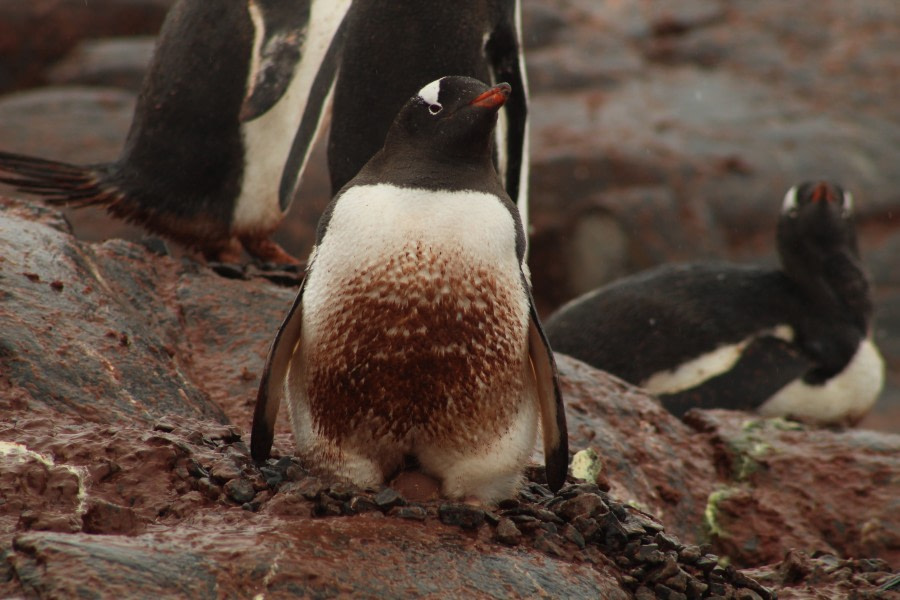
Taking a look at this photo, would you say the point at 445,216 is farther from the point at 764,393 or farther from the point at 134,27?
the point at 134,27

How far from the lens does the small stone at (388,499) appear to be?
8.63ft

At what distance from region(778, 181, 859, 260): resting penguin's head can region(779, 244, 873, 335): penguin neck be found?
0.5 inches

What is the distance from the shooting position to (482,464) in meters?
2.76

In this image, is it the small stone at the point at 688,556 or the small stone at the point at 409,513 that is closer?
the small stone at the point at 409,513

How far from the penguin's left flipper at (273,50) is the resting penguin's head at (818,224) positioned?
3.05 metres

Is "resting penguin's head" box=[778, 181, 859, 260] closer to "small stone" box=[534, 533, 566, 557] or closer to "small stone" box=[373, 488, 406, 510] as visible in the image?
"small stone" box=[534, 533, 566, 557]

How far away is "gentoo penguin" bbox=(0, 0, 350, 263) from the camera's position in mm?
4879

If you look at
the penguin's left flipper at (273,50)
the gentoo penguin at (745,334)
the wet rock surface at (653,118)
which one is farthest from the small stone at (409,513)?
the wet rock surface at (653,118)

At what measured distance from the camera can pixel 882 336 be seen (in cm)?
1016

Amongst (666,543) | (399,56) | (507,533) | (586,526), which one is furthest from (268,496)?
(399,56)

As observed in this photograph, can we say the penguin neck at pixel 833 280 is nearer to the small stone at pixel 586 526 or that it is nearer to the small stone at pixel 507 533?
the small stone at pixel 586 526

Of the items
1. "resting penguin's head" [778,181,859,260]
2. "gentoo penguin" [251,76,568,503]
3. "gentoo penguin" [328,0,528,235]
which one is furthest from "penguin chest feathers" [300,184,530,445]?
"resting penguin's head" [778,181,859,260]

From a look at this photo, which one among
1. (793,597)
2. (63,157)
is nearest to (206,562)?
(793,597)

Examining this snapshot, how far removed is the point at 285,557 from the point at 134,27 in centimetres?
1103
